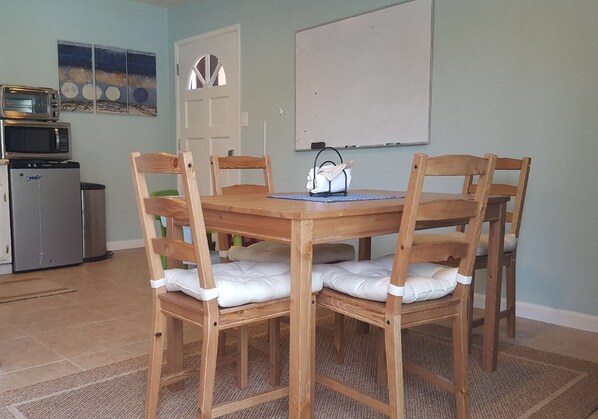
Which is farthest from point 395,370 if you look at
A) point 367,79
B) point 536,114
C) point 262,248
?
point 367,79

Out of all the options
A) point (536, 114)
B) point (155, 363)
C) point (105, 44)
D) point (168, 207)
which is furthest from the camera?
point (105, 44)

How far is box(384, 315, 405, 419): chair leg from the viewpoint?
61.6 inches

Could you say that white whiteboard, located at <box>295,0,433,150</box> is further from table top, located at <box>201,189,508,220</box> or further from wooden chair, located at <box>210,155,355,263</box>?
table top, located at <box>201,189,508,220</box>

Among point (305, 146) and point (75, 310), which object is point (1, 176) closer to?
point (75, 310)

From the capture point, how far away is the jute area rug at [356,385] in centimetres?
189

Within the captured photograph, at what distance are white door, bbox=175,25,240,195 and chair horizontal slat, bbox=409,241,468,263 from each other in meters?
3.43

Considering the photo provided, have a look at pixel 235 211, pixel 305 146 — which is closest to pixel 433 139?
pixel 305 146

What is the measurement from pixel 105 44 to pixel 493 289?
14.4 ft

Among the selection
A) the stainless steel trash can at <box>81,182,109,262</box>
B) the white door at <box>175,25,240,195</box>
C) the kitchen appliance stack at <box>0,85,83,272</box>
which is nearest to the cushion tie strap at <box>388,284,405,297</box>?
the white door at <box>175,25,240,195</box>

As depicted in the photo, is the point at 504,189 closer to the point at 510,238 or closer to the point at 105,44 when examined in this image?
the point at 510,238

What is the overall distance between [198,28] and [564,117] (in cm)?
365

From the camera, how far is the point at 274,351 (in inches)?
81.1

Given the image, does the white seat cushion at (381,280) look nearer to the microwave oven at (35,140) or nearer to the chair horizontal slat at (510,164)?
the chair horizontal slat at (510,164)

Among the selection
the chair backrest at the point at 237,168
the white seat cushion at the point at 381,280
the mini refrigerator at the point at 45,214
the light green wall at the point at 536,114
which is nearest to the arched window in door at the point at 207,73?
the mini refrigerator at the point at 45,214
